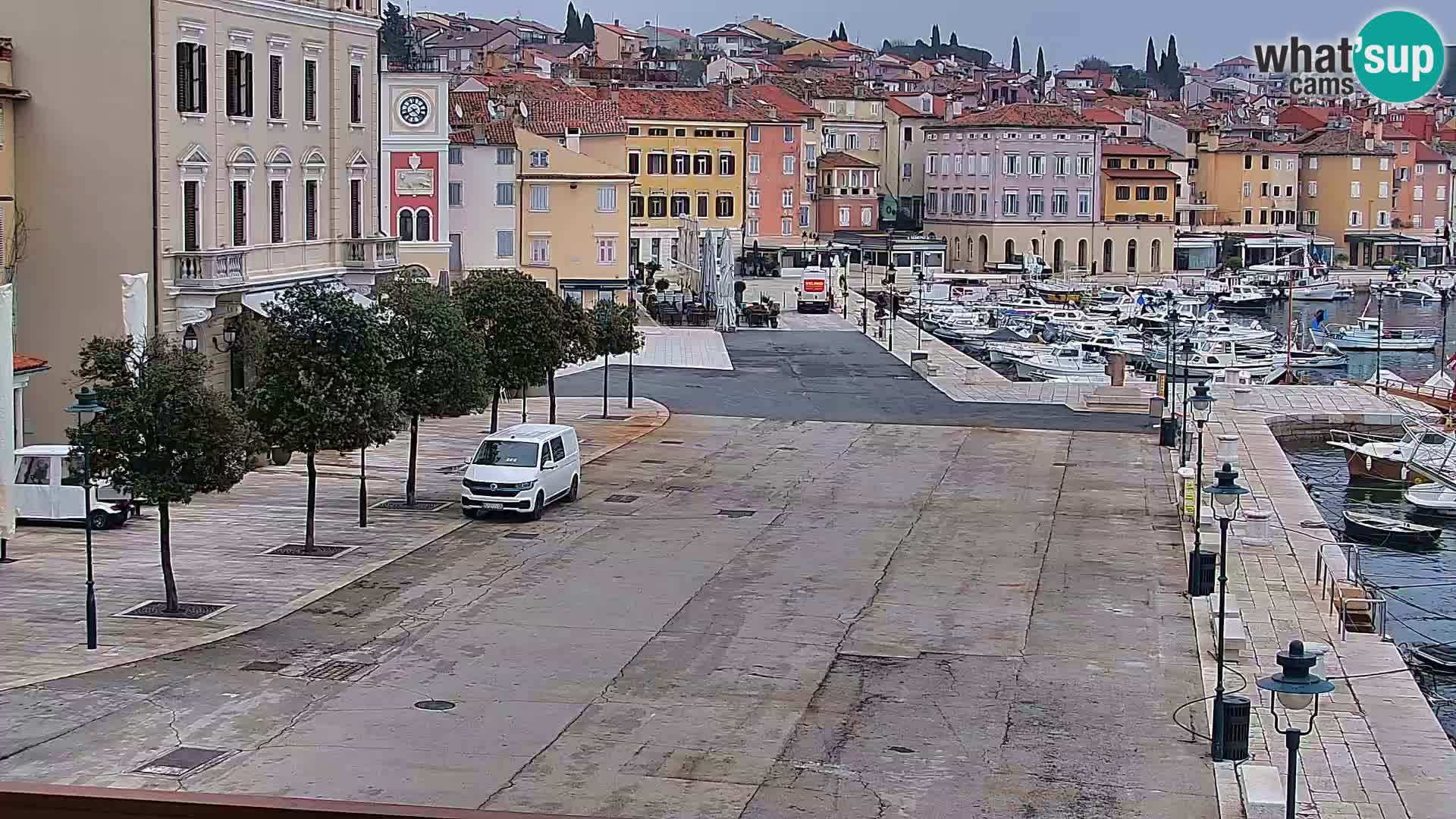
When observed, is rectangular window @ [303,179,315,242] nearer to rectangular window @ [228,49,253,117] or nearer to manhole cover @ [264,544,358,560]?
rectangular window @ [228,49,253,117]

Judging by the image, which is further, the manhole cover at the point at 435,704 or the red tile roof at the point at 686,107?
the red tile roof at the point at 686,107

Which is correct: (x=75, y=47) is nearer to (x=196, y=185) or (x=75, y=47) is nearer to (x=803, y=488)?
(x=196, y=185)

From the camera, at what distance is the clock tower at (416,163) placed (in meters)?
52.9

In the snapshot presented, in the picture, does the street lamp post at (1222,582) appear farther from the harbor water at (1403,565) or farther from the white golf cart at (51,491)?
the white golf cart at (51,491)

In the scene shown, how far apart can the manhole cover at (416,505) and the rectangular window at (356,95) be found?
1122cm

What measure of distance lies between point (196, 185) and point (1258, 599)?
19613 millimetres

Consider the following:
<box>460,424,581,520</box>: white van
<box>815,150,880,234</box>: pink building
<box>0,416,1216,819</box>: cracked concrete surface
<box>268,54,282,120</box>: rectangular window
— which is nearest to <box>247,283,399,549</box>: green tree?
<box>0,416,1216,819</box>: cracked concrete surface

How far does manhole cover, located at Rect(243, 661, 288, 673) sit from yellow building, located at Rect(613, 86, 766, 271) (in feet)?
264

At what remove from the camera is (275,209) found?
3681 cm

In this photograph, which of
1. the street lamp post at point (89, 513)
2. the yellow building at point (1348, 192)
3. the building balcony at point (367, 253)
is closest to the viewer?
the street lamp post at point (89, 513)

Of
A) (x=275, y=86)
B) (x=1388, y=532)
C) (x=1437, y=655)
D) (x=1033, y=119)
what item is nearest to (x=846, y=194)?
(x=1033, y=119)

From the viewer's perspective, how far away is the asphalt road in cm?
4709

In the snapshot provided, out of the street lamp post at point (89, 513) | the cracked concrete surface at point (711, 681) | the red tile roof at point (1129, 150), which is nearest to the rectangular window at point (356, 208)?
the cracked concrete surface at point (711, 681)

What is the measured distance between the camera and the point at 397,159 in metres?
55.4
